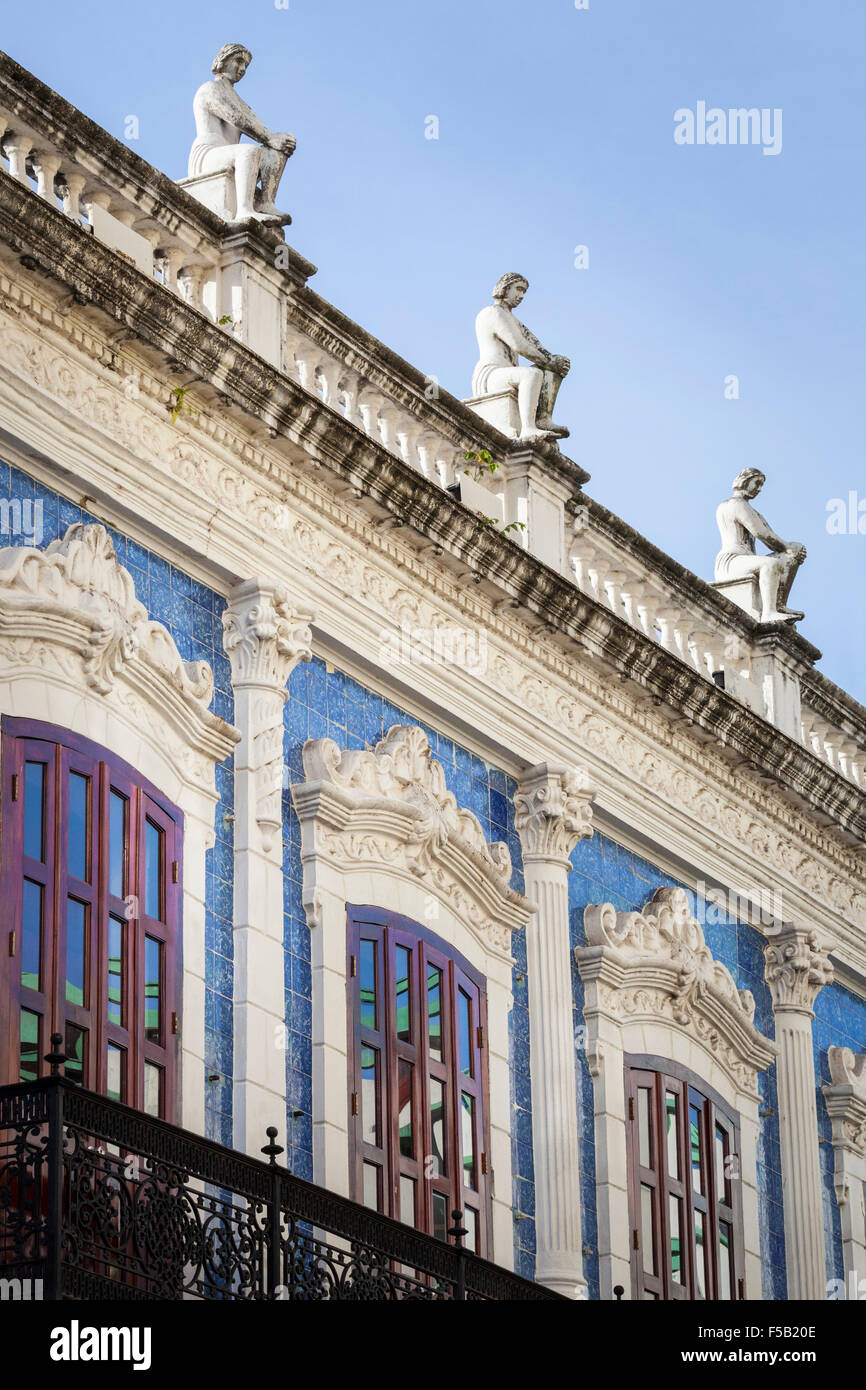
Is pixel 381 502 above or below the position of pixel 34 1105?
above

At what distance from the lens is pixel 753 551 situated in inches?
741

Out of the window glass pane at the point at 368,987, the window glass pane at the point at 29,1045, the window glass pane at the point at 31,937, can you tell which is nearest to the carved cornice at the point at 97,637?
the window glass pane at the point at 31,937

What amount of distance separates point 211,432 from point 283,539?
0.68 meters

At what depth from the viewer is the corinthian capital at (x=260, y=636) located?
539 inches

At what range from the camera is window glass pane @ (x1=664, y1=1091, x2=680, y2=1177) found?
Result: 1584cm

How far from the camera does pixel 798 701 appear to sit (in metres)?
18.4

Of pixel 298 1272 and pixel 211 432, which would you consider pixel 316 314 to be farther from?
pixel 298 1272

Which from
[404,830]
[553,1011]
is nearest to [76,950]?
[404,830]

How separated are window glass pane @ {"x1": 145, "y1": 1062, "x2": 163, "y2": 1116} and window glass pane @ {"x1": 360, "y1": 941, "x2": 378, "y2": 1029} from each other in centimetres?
154

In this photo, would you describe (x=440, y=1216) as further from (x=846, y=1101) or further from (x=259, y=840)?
(x=846, y=1101)

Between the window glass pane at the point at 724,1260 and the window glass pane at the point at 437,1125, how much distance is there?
2.62 m

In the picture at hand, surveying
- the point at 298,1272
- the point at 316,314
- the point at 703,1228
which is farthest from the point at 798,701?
the point at 298,1272

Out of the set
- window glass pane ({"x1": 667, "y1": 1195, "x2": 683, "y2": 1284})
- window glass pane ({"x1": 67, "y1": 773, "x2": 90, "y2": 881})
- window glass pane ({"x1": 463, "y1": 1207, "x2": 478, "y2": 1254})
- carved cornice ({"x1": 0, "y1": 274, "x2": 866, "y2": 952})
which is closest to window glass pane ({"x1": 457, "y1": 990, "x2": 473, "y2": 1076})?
window glass pane ({"x1": 463, "y1": 1207, "x2": 478, "y2": 1254})

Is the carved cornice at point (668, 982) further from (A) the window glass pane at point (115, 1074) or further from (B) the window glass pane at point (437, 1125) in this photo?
(A) the window glass pane at point (115, 1074)
